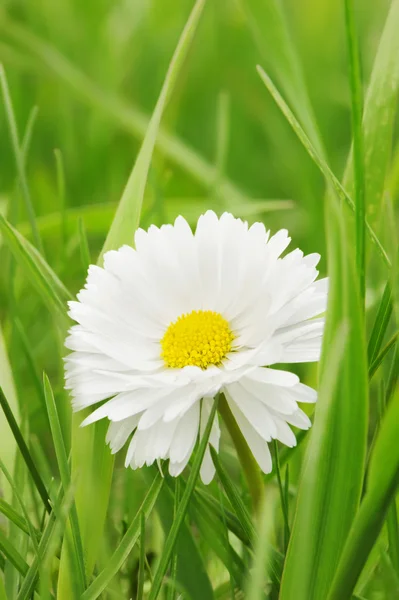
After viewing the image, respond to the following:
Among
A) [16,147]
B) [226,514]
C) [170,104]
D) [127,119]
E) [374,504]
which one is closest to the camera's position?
[374,504]

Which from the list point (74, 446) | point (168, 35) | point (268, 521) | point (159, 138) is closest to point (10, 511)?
point (74, 446)

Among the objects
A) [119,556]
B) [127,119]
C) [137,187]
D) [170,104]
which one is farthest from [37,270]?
[170,104]

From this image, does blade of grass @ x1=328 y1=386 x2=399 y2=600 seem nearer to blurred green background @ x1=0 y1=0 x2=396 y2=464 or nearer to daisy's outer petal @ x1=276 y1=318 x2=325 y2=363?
daisy's outer petal @ x1=276 y1=318 x2=325 y2=363

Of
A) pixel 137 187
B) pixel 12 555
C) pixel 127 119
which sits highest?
pixel 127 119

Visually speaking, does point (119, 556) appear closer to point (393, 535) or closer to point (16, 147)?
point (393, 535)

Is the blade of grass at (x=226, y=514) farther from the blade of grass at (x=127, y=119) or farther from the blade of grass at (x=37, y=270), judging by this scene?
the blade of grass at (x=127, y=119)

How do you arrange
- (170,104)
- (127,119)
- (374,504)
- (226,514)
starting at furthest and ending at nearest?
(170,104), (127,119), (226,514), (374,504)
